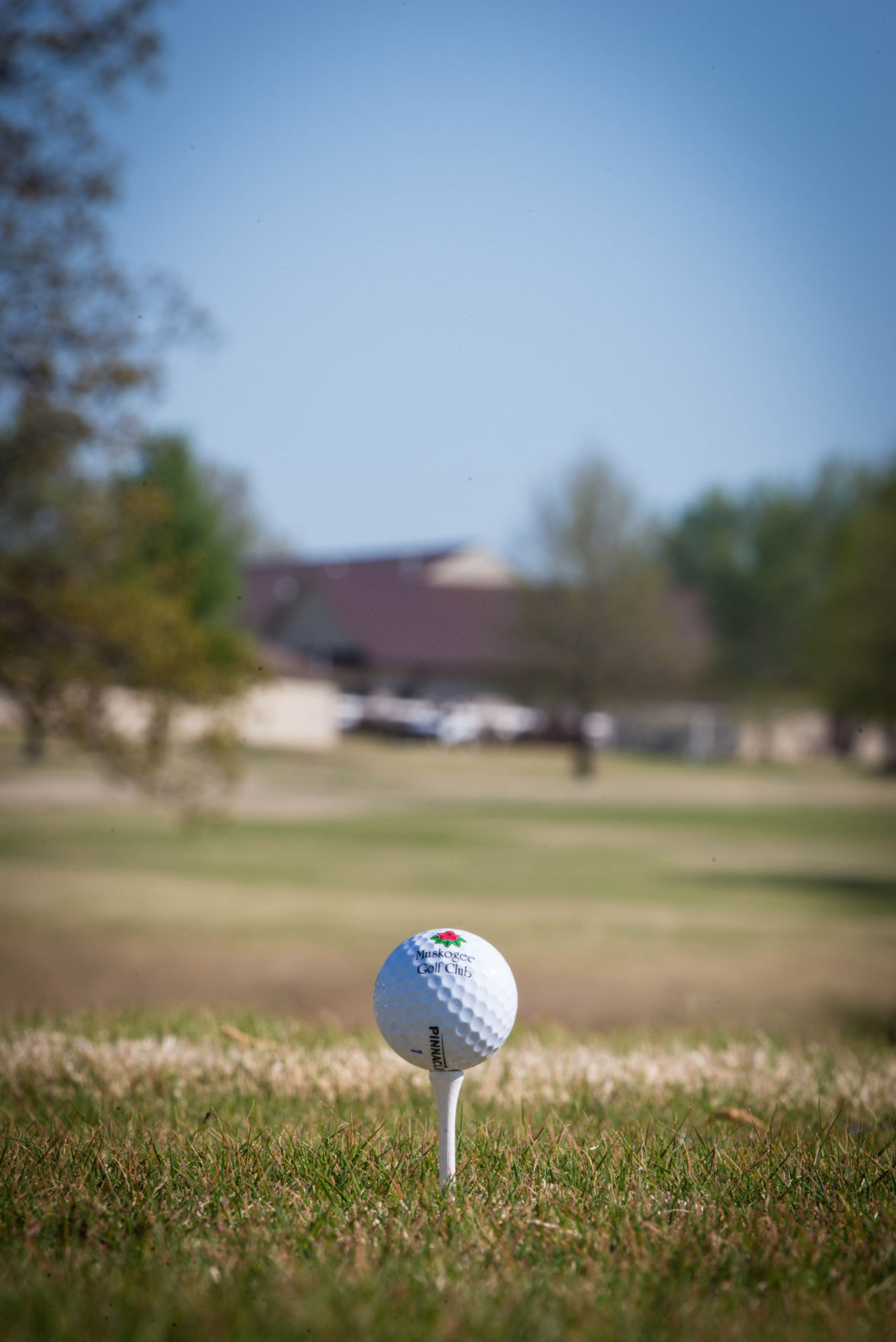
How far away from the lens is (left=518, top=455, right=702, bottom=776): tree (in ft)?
163

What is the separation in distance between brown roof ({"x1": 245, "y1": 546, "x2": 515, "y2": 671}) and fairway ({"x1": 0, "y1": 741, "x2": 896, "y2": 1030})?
29.7 m

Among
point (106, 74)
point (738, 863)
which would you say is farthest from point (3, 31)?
point (738, 863)

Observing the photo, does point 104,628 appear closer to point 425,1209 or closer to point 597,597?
point 425,1209

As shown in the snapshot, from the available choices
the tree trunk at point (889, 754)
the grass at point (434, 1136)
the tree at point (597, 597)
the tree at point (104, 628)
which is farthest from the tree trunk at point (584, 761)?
the tree at point (104, 628)

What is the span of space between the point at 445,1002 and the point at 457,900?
39.7ft

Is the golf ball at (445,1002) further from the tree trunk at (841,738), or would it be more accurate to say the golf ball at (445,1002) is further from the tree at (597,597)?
the tree trunk at (841,738)

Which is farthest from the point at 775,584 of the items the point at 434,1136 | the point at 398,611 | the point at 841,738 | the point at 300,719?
the point at 434,1136

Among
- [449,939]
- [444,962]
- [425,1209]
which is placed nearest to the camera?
[425,1209]

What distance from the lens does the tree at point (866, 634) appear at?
16672mm

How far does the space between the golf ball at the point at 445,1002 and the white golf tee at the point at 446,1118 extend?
0.11ft

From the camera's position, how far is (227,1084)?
5.30 meters

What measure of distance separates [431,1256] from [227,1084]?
246 cm

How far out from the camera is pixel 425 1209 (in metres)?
3.38

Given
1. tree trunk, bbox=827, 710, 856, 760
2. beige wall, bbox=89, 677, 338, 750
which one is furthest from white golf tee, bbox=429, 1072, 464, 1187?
tree trunk, bbox=827, 710, 856, 760
